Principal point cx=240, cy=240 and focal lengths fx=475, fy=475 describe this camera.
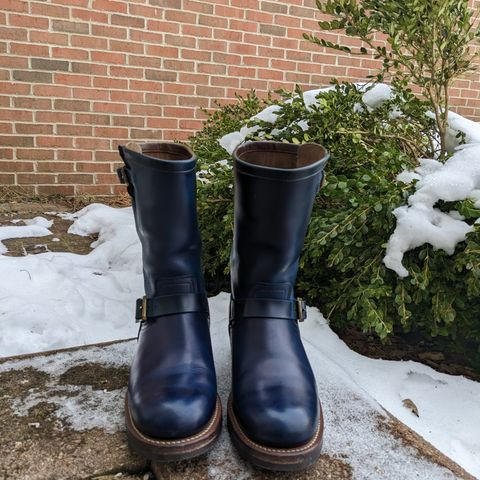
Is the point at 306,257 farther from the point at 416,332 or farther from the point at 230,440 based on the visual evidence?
the point at 230,440

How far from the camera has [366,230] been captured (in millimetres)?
1346

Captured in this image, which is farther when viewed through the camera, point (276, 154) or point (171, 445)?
point (276, 154)

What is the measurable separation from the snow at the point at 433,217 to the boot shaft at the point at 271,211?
14.2 inches

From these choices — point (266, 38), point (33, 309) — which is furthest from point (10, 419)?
point (266, 38)

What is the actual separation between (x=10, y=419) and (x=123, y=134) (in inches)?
99.0

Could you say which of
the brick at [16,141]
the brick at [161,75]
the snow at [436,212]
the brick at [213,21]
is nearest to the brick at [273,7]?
the brick at [213,21]

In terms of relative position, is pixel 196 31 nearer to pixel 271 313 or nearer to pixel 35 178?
pixel 35 178

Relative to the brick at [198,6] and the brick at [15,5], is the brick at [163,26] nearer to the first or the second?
the brick at [198,6]

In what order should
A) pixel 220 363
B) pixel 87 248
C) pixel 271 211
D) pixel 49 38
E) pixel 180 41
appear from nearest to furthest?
pixel 271 211, pixel 220 363, pixel 87 248, pixel 49 38, pixel 180 41

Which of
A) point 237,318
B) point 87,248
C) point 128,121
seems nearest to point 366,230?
point 237,318

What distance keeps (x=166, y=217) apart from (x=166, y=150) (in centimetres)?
22

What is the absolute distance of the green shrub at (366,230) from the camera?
49.8 inches

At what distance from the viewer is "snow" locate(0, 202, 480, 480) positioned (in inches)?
39.2

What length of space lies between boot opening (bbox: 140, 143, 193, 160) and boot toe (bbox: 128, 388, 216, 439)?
22.2 inches
